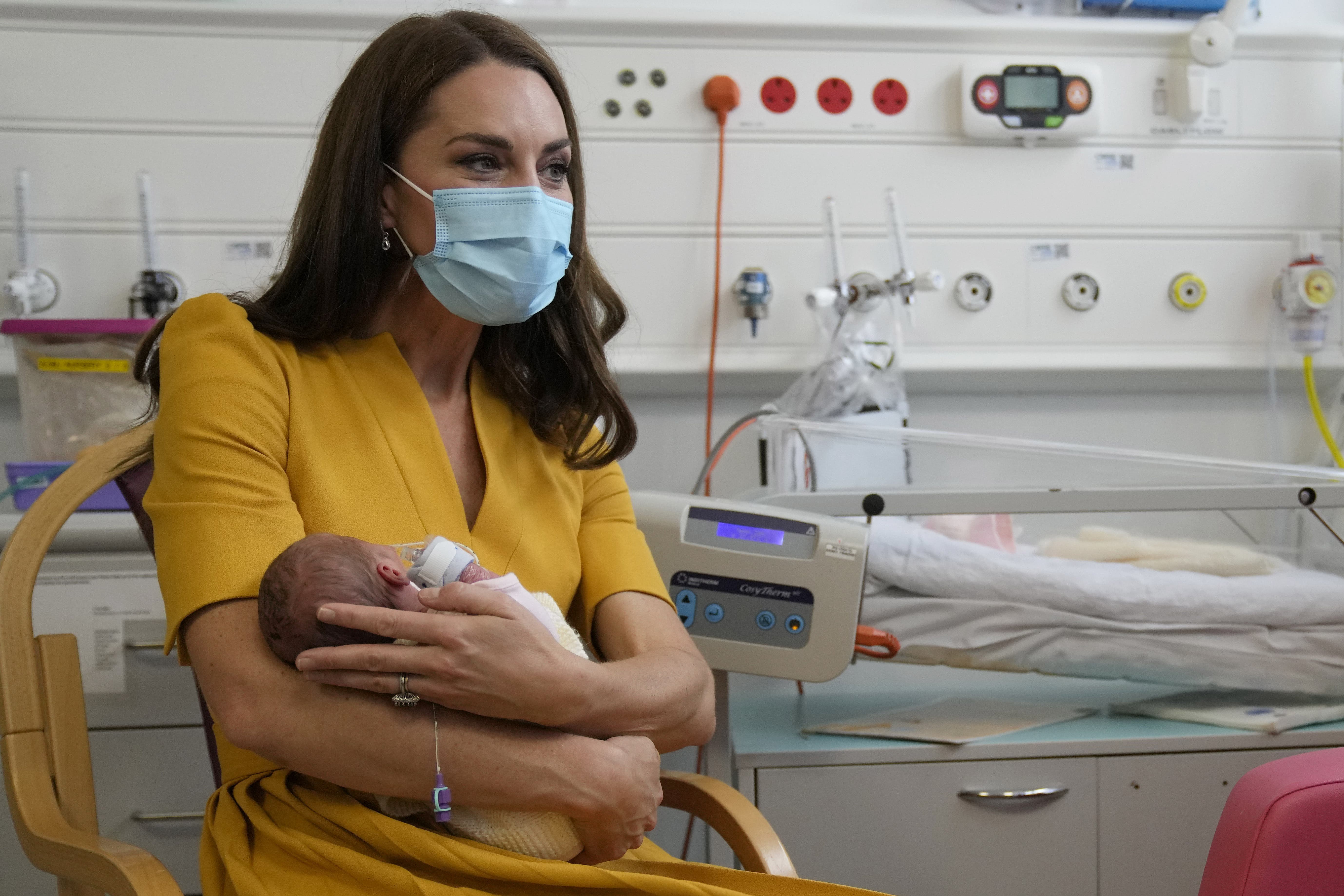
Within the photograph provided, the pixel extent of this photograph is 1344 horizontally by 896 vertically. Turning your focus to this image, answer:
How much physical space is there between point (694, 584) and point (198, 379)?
0.73 m

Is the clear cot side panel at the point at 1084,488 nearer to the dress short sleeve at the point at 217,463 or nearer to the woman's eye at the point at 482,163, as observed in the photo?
the woman's eye at the point at 482,163

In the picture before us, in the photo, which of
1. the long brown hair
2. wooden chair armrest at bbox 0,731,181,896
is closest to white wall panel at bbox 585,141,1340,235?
the long brown hair

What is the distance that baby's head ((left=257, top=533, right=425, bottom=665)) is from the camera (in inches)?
38.4

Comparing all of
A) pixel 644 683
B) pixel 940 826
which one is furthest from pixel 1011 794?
pixel 644 683

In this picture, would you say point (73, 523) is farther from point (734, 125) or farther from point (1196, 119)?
point (1196, 119)

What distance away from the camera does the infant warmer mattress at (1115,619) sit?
162 cm

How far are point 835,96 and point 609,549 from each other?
143cm

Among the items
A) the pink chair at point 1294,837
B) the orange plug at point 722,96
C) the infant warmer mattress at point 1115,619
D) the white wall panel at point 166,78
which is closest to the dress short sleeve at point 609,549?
the infant warmer mattress at point 1115,619

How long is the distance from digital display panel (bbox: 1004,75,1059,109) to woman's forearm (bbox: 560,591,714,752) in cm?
158

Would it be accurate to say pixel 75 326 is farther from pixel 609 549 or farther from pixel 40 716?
pixel 609 549

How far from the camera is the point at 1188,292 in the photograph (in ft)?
7.98

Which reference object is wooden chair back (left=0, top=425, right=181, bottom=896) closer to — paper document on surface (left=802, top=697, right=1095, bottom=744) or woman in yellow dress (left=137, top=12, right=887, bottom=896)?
woman in yellow dress (left=137, top=12, right=887, bottom=896)

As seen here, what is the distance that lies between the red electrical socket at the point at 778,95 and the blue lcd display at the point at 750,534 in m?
1.20

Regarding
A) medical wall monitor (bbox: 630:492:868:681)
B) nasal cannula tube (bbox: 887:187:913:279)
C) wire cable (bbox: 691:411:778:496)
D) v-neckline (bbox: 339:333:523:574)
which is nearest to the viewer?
v-neckline (bbox: 339:333:523:574)
